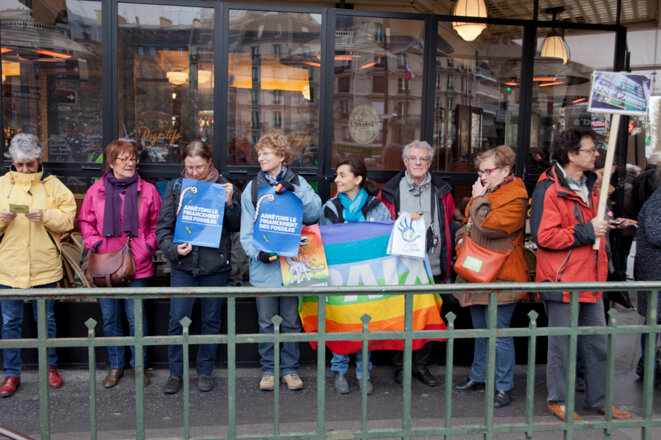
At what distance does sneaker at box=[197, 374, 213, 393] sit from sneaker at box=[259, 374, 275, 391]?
0.41m

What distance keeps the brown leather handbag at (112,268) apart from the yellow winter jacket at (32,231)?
35 cm

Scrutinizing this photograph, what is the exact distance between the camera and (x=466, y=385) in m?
5.00

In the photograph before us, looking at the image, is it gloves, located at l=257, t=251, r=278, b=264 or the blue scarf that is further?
the blue scarf

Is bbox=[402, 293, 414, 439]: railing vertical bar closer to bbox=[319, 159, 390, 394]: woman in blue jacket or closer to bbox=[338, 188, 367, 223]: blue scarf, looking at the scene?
bbox=[319, 159, 390, 394]: woman in blue jacket

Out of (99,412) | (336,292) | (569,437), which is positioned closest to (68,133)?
(99,412)

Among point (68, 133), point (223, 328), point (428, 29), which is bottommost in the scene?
point (223, 328)

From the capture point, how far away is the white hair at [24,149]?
4773mm

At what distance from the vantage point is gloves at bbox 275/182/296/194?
4.63 metres

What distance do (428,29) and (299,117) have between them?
1.40 m

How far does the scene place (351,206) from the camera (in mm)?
4934

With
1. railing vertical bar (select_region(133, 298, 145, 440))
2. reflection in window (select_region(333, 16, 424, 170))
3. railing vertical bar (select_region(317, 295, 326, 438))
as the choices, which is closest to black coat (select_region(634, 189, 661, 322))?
reflection in window (select_region(333, 16, 424, 170))

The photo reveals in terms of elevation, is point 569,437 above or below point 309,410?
above

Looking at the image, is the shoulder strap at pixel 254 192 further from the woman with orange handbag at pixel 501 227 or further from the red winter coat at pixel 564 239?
the red winter coat at pixel 564 239

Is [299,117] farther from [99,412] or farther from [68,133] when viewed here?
[99,412]
